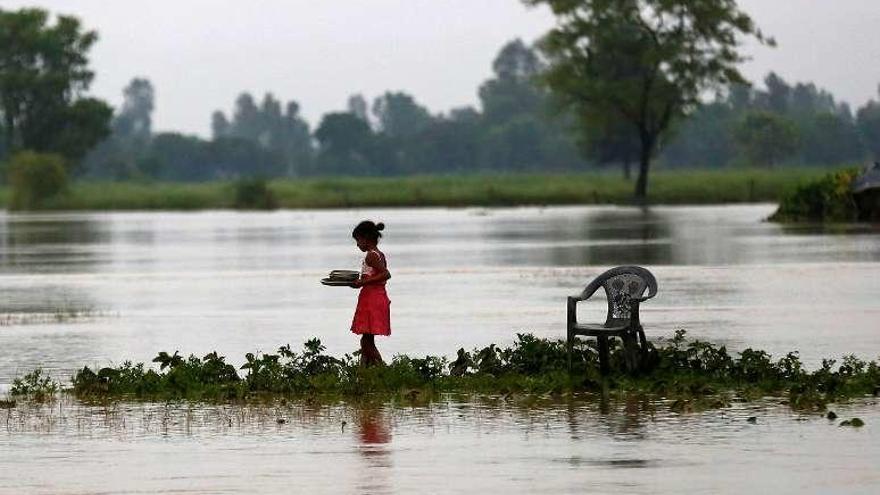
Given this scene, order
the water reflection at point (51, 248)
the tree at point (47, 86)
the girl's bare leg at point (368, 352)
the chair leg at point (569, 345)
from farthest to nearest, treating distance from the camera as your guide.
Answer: the tree at point (47, 86) < the water reflection at point (51, 248) < the girl's bare leg at point (368, 352) < the chair leg at point (569, 345)

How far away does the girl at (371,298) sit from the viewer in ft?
50.8

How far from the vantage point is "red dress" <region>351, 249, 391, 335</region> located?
15.5 m

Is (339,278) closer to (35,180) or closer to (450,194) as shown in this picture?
(450,194)

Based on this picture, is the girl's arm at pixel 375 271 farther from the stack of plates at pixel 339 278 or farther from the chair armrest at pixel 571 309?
the chair armrest at pixel 571 309

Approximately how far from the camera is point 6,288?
3222 cm

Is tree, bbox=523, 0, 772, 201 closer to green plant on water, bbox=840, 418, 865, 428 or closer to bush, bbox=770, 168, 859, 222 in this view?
bush, bbox=770, 168, 859, 222

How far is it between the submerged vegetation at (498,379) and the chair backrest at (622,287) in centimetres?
39

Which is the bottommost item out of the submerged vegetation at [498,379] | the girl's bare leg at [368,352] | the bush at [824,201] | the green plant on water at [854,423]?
the green plant on water at [854,423]

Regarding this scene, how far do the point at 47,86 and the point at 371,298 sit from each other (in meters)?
135

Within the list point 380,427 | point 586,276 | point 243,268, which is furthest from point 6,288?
point 380,427

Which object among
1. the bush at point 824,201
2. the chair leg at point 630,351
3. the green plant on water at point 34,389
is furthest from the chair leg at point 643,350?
the bush at point 824,201

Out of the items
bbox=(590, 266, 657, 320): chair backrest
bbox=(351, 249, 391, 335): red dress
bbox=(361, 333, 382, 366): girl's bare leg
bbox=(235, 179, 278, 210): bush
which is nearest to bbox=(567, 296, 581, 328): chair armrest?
bbox=(590, 266, 657, 320): chair backrest

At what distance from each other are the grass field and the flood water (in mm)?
51421

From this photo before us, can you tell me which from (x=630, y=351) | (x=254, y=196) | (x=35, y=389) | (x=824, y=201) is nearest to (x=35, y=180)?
(x=254, y=196)
